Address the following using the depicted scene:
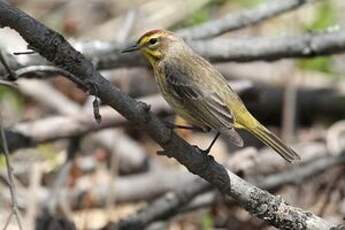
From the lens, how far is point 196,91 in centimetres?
489

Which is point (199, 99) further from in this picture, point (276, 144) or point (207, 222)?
point (207, 222)

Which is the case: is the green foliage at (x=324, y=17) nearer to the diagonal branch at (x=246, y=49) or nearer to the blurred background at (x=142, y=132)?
the blurred background at (x=142, y=132)

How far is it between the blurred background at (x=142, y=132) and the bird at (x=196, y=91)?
1.06ft

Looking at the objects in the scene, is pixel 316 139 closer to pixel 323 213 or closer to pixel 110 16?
pixel 323 213

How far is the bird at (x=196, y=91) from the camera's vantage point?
15.6 ft

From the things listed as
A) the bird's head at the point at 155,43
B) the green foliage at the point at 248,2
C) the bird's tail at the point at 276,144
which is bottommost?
the green foliage at the point at 248,2

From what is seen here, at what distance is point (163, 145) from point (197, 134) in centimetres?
411

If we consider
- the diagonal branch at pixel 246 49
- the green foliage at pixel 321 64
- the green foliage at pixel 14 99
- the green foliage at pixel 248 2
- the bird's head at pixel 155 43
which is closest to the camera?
the bird's head at pixel 155 43

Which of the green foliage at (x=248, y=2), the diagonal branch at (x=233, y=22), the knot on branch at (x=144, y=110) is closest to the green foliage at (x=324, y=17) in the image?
the green foliage at (x=248, y=2)

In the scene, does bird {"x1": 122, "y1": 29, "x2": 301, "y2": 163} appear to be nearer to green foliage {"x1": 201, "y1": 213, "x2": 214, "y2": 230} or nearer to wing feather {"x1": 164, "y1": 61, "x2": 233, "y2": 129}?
wing feather {"x1": 164, "y1": 61, "x2": 233, "y2": 129}

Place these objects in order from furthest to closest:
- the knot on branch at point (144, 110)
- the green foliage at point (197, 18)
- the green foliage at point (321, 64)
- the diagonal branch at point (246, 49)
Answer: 1. the green foliage at point (321, 64)
2. the green foliage at point (197, 18)
3. the diagonal branch at point (246, 49)
4. the knot on branch at point (144, 110)

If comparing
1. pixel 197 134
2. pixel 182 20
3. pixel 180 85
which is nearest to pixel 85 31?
pixel 182 20

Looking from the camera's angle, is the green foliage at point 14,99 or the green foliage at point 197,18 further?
the green foliage at point 197,18

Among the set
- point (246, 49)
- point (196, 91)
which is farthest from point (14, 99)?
point (196, 91)
